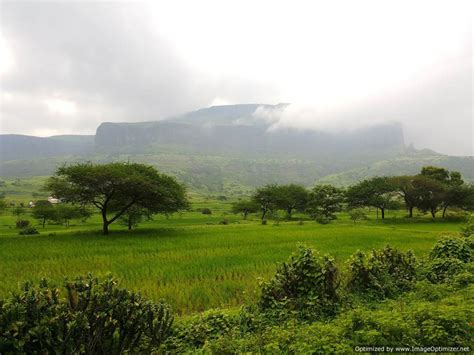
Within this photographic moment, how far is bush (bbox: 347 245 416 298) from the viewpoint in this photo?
31.2 ft

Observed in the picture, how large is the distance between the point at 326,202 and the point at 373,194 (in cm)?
966

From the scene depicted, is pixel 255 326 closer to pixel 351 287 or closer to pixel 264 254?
pixel 351 287

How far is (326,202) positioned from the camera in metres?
66.6

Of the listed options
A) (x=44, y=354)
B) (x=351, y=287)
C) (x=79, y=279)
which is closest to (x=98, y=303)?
(x=79, y=279)

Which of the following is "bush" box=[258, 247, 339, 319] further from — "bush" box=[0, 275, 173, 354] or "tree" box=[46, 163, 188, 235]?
"tree" box=[46, 163, 188, 235]

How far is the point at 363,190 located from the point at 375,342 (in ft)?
208

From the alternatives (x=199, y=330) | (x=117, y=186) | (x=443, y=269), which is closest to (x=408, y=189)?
(x=117, y=186)

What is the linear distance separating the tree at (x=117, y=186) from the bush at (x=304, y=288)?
23.6 metres

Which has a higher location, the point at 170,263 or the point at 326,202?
the point at 326,202

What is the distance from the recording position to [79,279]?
592 cm

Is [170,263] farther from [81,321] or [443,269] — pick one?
[443,269]

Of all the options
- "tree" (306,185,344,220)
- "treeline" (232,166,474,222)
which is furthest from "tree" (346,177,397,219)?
"tree" (306,185,344,220)

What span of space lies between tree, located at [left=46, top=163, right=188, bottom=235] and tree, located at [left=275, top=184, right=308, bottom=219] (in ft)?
132

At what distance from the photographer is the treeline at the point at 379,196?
57.2 metres
